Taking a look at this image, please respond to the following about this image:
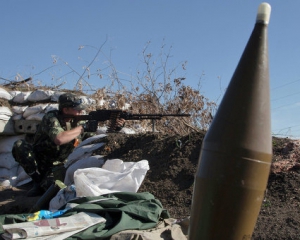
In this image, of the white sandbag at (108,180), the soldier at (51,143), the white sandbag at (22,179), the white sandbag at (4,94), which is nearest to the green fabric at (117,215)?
the white sandbag at (108,180)

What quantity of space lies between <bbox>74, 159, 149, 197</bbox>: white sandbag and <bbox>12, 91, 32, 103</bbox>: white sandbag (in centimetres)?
444

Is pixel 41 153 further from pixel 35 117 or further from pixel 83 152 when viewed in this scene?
pixel 35 117

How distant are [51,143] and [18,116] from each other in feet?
7.53

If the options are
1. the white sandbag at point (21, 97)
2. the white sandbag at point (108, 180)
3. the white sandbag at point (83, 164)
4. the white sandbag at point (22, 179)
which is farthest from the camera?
the white sandbag at point (21, 97)

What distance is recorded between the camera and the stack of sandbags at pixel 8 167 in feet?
21.7

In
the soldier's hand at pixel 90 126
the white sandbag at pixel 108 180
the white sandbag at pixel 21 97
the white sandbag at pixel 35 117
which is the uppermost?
the white sandbag at pixel 21 97

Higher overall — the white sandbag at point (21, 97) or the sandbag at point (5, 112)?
the white sandbag at point (21, 97)

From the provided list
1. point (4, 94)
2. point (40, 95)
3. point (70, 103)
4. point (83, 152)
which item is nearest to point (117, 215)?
point (83, 152)

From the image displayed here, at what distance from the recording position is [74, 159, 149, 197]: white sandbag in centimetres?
346

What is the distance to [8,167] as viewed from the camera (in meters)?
7.33

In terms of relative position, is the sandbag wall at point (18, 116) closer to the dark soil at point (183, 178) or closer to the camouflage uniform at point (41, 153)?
the camouflage uniform at point (41, 153)

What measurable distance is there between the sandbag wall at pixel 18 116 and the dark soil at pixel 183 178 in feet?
6.49

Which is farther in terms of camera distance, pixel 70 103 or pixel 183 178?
pixel 70 103

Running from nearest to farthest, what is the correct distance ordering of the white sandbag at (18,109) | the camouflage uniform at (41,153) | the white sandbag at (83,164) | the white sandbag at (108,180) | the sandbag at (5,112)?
the white sandbag at (108,180)
the white sandbag at (83,164)
the camouflage uniform at (41,153)
the sandbag at (5,112)
the white sandbag at (18,109)
